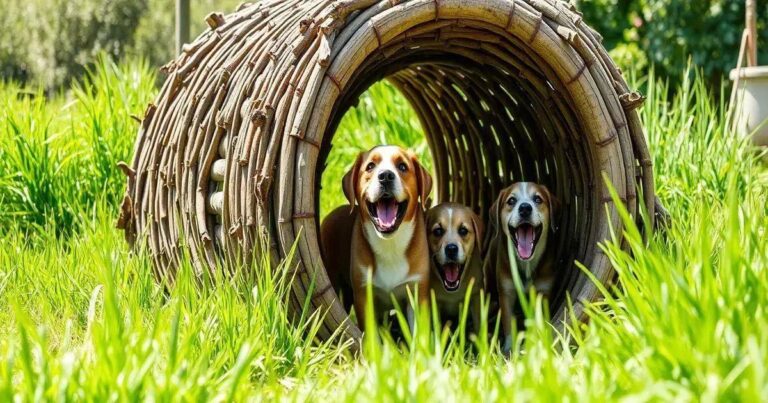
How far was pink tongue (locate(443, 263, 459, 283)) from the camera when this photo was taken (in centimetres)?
442

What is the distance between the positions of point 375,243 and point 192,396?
187 cm

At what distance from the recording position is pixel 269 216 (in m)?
3.46

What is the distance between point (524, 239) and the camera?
4441 millimetres

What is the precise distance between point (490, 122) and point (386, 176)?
131cm

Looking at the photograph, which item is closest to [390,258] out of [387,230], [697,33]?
[387,230]

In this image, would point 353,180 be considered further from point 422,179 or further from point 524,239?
point 524,239

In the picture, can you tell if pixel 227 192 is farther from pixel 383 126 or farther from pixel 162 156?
pixel 383 126

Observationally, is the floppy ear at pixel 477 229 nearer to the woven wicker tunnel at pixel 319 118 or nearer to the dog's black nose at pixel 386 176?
the woven wicker tunnel at pixel 319 118

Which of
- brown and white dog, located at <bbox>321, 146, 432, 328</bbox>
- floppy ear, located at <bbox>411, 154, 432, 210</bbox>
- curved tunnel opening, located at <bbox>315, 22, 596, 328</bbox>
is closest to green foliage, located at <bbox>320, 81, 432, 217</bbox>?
curved tunnel opening, located at <bbox>315, 22, 596, 328</bbox>

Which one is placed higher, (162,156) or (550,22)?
(550,22)

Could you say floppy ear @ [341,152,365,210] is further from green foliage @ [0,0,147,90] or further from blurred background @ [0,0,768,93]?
green foliage @ [0,0,147,90]

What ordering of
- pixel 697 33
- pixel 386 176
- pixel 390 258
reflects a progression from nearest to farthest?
pixel 386 176 → pixel 390 258 → pixel 697 33

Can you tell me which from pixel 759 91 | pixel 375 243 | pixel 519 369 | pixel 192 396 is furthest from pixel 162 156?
pixel 759 91

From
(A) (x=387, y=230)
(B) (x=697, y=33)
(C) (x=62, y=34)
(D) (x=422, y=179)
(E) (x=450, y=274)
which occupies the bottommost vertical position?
(E) (x=450, y=274)
